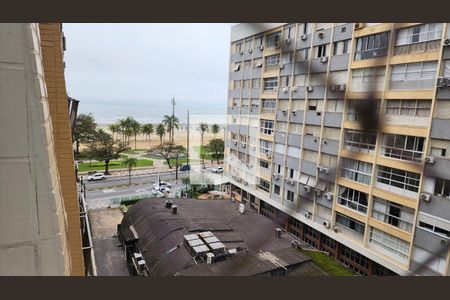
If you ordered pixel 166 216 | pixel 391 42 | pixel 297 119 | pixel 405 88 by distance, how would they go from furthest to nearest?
pixel 297 119 → pixel 166 216 → pixel 405 88 → pixel 391 42

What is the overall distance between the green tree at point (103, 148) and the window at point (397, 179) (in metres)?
11.9

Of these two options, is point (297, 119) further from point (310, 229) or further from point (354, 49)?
point (310, 229)

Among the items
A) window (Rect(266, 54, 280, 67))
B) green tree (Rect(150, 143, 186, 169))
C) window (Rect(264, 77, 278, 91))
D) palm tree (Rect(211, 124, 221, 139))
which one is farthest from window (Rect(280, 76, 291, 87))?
palm tree (Rect(211, 124, 221, 139))

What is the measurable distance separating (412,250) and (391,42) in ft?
19.0

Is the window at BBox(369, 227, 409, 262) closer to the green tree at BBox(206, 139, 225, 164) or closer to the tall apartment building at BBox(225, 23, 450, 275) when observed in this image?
the tall apartment building at BBox(225, 23, 450, 275)

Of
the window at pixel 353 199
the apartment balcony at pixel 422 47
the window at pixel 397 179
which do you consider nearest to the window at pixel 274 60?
the apartment balcony at pixel 422 47

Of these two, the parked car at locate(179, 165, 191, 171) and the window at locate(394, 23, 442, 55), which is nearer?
the window at locate(394, 23, 442, 55)

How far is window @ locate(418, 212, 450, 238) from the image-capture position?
15.4ft

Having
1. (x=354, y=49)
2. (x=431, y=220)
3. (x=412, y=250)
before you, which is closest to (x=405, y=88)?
(x=354, y=49)

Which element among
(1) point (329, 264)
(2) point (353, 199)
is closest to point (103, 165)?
(1) point (329, 264)

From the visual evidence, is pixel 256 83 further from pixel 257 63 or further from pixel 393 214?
pixel 393 214

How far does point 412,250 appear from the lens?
515 cm

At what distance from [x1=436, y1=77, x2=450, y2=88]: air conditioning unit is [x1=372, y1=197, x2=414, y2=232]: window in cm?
200

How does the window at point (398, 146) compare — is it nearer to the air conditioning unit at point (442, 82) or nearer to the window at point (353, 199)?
the air conditioning unit at point (442, 82)
